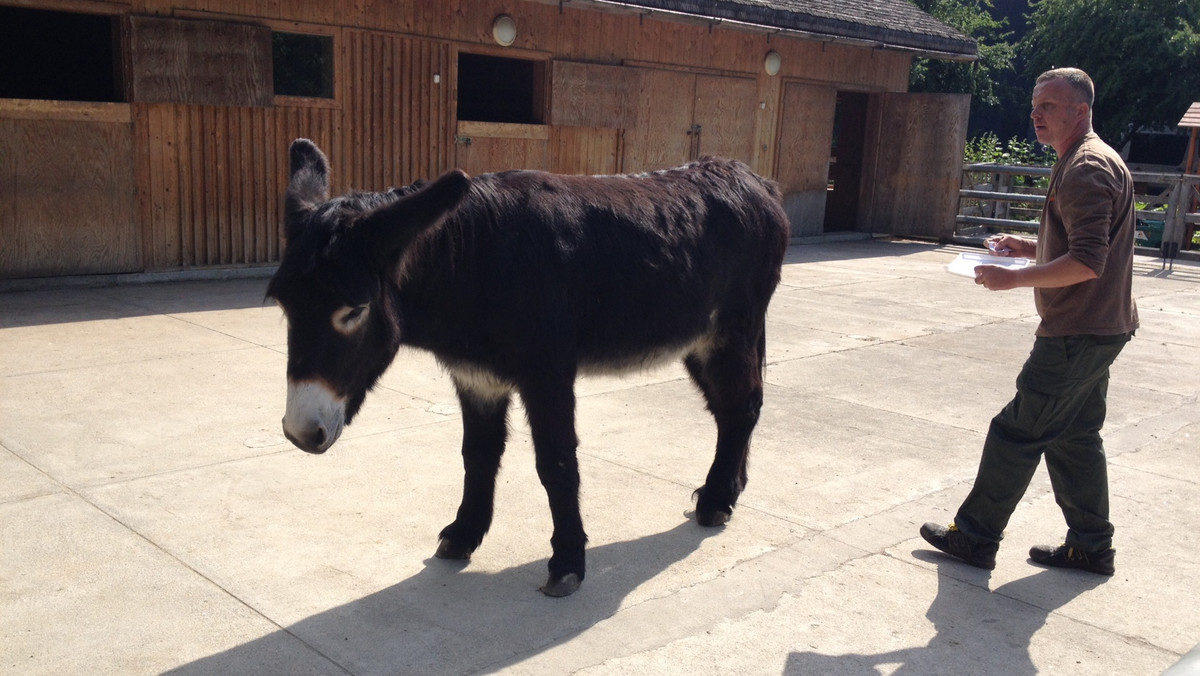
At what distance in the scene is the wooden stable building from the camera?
906 cm

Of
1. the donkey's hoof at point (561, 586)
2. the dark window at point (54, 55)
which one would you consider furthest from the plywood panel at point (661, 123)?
the donkey's hoof at point (561, 586)

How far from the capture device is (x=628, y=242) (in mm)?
3992

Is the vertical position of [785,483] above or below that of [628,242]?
below

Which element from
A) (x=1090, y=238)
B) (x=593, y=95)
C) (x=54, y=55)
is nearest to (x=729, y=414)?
(x=1090, y=238)

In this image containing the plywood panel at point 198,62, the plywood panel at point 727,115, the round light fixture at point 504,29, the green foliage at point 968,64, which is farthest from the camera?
the green foliage at point 968,64

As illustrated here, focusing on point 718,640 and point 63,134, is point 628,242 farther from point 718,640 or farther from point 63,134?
point 63,134

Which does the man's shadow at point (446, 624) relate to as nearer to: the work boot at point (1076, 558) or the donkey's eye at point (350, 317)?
the donkey's eye at point (350, 317)

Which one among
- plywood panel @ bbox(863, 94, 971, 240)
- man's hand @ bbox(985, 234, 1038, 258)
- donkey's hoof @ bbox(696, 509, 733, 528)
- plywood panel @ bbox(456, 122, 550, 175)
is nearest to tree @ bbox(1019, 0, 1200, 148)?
plywood panel @ bbox(863, 94, 971, 240)

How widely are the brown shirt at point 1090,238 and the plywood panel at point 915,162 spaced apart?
13.6m

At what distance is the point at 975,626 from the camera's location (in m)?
3.62

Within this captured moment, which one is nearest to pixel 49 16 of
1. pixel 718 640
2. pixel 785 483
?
pixel 785 483

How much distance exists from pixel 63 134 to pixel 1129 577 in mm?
8954

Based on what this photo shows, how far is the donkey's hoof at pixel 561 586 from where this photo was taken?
12.1ft

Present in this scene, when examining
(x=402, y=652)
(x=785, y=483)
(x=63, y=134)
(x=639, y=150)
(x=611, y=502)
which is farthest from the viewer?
(x=639, y=150)
